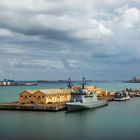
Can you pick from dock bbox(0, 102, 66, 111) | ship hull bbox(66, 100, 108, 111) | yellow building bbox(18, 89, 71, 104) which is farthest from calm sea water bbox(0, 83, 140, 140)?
yellow building bbox(18, 89, 71, 104)

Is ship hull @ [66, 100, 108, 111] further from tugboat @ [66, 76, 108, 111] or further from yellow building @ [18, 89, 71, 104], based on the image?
yellow building @ [18, 89, 71, 104]

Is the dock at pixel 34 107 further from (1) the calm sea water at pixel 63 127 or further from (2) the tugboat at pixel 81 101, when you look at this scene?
(1) the calm sea water at pixel 63 127

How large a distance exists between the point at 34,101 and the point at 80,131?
21.2 m

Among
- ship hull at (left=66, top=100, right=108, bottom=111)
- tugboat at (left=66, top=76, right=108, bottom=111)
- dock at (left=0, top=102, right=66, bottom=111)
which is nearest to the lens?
dock at (left=0, top=102, right=66, bottom=111)

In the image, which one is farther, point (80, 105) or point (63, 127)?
point (80, 105)

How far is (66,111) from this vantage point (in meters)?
44.0

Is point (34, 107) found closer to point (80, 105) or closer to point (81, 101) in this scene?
point (80, 105)

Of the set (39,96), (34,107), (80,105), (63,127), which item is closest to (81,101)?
(80,105)

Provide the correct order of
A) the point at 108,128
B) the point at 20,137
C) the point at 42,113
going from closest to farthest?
the point at 20,137 → the point at 108,128 → the point at 42,113

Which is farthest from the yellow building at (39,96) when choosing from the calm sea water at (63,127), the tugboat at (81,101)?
the calm sea water at (63,127)

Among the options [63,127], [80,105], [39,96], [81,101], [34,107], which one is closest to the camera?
[63,127]

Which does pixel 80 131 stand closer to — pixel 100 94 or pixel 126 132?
pixel 126 132

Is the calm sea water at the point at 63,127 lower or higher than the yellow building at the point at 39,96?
lower

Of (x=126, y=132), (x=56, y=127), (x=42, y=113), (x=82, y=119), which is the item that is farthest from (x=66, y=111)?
(x=126, y=132)
